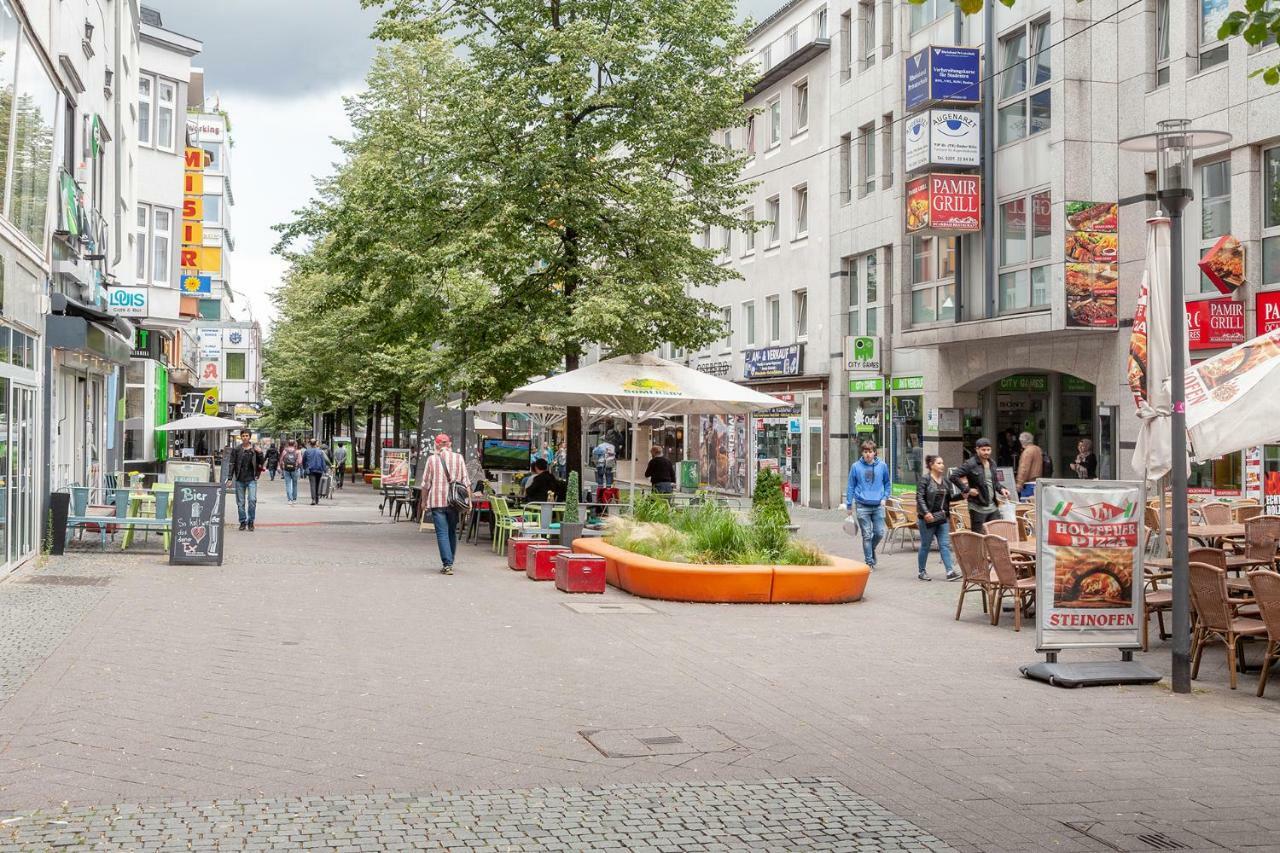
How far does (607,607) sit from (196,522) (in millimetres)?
6375

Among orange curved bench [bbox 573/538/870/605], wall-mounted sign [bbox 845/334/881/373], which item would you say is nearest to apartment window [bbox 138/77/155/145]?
wall-mounted sign [bbox 845/334/881/373]

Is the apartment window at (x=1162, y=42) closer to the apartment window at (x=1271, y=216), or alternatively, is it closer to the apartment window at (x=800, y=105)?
the apartment window at (x=1271, y=216)

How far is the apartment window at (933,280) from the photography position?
28578 millimetres

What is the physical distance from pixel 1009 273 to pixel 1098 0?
17.3 ft

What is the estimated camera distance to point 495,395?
22.2 meters

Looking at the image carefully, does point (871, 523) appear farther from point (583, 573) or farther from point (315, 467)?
point (315, 467)

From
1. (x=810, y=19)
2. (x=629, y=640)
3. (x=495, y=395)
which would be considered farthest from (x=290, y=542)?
(x=810, y=19)

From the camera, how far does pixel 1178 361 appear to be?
30.5ft

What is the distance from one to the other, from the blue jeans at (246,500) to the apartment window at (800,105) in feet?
65.5

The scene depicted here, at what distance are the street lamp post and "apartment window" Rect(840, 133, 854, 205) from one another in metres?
24.9

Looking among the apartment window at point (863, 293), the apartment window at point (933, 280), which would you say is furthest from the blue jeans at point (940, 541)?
the apartment window at point (863, 293)

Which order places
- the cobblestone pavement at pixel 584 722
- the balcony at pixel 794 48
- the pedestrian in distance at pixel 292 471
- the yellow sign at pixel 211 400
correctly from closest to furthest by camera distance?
the cobblestone pavement at pixel 584 722 < the balcony at pixel 794 48 < the pedestrian in distance at pixel 292 471 < the yellow sign at pixel 211 400

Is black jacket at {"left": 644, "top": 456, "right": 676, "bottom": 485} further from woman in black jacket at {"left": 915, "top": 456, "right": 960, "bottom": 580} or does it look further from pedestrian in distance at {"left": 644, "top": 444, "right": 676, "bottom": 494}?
woman in black jacket at {"left": 915, "top": 456, "right": 960, "bottom": 580}

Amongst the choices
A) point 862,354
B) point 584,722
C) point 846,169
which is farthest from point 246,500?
point 846,169
